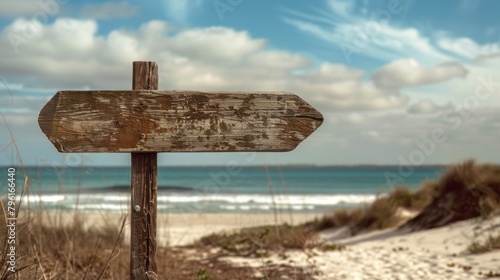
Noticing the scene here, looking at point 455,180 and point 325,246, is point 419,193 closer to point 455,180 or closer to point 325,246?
point 455,180

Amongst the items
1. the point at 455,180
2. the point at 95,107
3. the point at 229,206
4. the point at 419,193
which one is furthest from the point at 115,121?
the point at 229,206

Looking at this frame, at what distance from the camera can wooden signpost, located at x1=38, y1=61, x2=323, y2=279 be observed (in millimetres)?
3473

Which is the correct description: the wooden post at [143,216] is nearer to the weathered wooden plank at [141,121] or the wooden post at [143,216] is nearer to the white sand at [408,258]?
the weathered wooden plank at [141,121]

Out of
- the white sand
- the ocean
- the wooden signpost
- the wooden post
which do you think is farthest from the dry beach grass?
the wooden signpost

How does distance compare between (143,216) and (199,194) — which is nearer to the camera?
(143,216)

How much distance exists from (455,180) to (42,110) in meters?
9.28

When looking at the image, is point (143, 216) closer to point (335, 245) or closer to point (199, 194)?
point (335, 245)

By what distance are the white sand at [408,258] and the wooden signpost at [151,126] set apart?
9.54 feet

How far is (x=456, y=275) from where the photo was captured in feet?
22.7

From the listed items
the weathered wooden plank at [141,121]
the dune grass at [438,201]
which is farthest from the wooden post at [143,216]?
the dune grass at [438,201]

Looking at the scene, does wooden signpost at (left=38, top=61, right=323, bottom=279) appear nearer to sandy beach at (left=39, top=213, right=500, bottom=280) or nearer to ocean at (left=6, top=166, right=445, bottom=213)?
ocean at (left=6, top=166, right=445, bottom=213)

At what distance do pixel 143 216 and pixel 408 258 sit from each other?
5.67m

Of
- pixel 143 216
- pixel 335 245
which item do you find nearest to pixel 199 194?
pixel 335 245

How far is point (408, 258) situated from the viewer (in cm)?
825
